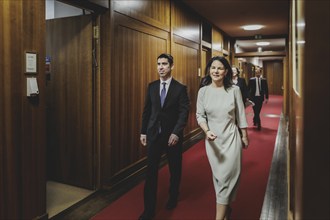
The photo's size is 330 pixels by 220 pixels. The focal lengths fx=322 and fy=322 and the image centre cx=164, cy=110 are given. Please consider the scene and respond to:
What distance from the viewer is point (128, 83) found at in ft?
13.7

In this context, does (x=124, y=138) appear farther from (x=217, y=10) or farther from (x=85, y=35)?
(x=217, y=10)

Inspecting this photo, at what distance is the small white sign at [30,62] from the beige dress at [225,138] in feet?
4.68

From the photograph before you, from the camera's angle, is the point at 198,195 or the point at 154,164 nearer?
the point at 154,164

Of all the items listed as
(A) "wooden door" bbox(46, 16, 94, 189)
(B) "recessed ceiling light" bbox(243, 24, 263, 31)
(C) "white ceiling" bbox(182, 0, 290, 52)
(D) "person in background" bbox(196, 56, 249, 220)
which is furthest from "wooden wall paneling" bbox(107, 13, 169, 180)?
(B) "recessed ceiling light" bbox(243, 24, 263, 31)

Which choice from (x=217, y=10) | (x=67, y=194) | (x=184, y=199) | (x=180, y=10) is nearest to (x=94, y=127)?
(x=67, y=194)

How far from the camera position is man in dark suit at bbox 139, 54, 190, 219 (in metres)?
2.86

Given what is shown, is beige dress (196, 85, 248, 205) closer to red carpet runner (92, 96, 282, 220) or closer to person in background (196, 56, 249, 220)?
person in background (196, 56, 249, 220)

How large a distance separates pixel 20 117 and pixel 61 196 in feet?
4.53

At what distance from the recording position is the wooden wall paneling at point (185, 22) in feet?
18.9

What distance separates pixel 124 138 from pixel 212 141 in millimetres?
1811

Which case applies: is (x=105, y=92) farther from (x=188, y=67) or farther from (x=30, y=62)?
(x=188, y=67)

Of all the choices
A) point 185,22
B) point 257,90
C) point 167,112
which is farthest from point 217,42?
point 167,112

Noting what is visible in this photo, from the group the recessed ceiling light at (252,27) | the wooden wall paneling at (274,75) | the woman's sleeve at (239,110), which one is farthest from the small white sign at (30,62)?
the wooden wall paneling at (274,75)

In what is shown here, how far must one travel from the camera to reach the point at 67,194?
3.67 metres
